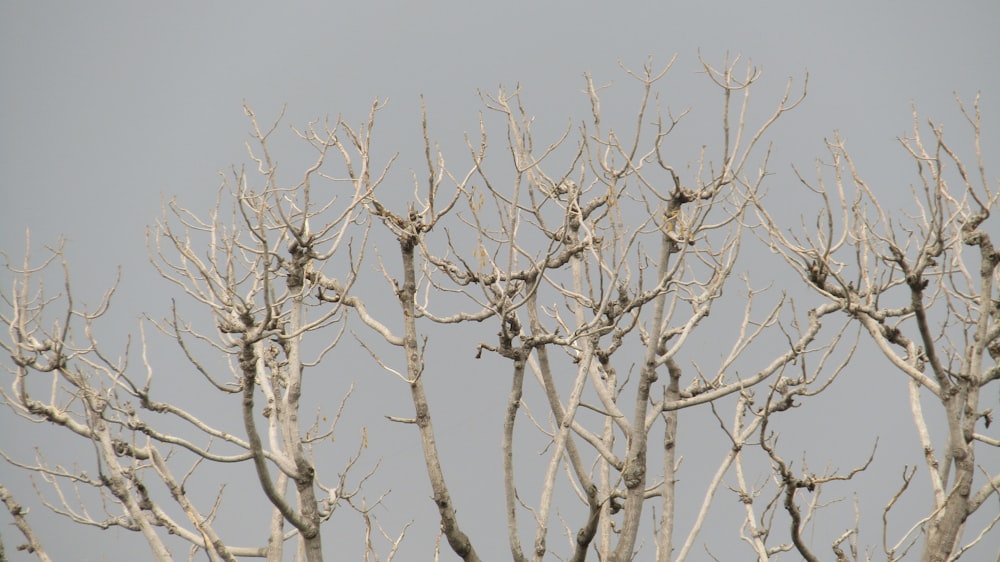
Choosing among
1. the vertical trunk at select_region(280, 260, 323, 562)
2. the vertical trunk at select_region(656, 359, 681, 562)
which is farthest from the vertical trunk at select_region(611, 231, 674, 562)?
the vertical trunk at select_region(280, 260, 323, 562)

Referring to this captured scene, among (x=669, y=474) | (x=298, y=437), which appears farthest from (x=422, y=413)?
(x=669, y=474)

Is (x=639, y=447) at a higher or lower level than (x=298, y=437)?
lower

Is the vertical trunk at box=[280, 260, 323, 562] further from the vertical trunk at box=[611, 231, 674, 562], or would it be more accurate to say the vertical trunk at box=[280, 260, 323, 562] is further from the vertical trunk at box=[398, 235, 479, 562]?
the vertical trunk at box=[611, 231, 674, 562]

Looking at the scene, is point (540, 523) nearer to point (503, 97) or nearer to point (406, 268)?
point (406, 268)

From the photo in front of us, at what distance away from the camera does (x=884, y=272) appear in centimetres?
685

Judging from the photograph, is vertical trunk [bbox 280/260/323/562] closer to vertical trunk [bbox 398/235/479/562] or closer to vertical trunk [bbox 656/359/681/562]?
vertical trunk [bbox 398/235/479/562]

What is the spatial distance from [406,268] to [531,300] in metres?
0.86

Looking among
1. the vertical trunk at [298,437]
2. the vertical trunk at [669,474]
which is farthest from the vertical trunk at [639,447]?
the vertical trunk at [298,437]

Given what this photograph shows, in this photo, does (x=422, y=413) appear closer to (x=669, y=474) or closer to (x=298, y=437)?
(x=298, y=437)

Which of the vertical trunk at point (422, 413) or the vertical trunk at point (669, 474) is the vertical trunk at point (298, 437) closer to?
the vertical trunk at point (422, 413)

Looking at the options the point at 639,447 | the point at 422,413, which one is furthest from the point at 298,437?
the point at 639,447

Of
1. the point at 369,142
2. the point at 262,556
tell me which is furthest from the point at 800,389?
the point at 262,556

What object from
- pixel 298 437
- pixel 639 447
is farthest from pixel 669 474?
pixel 298 437

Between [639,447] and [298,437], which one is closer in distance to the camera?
[639,447]
